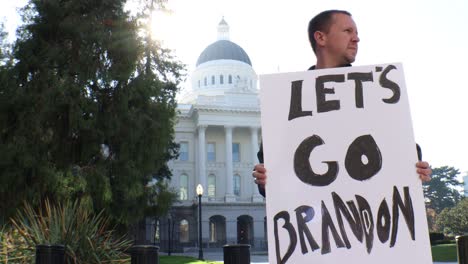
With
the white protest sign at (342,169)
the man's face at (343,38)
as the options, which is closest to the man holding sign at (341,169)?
the white protest sign at (342,169)

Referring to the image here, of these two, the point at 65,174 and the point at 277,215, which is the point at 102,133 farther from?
the point at 277,215

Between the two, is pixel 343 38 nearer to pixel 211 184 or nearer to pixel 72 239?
pixel 72 239

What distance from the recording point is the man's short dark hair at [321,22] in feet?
9.35

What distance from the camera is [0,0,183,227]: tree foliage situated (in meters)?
17.3

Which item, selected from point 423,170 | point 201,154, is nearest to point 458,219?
point 201,154

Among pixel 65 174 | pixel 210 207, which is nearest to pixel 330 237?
pixel 65 174

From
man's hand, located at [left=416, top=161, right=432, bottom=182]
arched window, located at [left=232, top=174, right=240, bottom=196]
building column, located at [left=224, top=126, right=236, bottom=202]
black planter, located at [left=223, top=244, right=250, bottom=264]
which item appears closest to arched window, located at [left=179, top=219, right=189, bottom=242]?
building column, located at [left=224, top=126, right=236, bottom=202]

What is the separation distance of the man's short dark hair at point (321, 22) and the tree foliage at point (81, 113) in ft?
48.2

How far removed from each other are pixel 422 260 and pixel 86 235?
18.5 ft

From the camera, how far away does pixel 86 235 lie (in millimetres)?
7191

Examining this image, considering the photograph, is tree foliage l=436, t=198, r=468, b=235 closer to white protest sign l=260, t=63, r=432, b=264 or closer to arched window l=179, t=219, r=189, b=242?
arched window l=179, t=219, r=189, b=242

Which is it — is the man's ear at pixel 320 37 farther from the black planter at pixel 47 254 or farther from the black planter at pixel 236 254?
the black planter at pixel 236 254

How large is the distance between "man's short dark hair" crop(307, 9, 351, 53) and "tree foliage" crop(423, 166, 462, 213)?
242 ft

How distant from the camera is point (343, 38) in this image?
9.23ft
